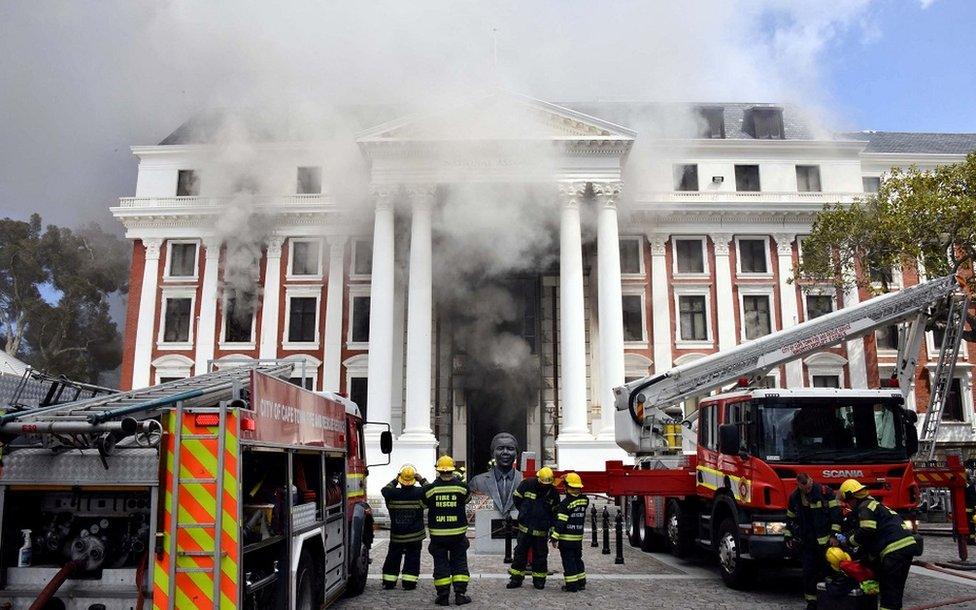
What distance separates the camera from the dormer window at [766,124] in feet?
97.7

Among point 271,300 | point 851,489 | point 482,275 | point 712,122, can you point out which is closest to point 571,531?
point 851,489

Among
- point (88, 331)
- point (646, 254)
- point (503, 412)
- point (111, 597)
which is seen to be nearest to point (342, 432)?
point (111, 597)

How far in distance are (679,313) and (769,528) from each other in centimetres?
1992

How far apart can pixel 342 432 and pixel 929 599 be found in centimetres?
666

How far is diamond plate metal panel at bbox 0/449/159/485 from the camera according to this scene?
14.7 feet

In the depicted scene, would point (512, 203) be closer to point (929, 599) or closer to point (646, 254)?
point (646, 254)

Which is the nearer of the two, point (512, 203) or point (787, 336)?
point (787, 336)

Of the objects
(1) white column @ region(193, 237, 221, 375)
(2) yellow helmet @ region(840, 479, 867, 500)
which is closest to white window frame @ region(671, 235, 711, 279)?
(1) white column @ region(193, 237, 221, 375)

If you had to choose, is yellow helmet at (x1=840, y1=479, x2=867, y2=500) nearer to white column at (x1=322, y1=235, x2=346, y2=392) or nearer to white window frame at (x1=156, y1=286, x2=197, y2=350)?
white column at (x1=322, y1=235, x2=346, y2=392)

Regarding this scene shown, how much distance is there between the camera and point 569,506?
8.69 m

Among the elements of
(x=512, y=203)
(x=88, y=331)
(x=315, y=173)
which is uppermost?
(x=315, y=173)

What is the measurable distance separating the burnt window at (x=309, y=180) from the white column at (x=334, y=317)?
2.24 m

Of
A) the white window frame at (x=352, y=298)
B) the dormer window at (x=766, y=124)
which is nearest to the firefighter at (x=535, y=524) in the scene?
the white window frame at (x=352, y=298)

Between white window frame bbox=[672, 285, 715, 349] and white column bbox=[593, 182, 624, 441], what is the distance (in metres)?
4.63
